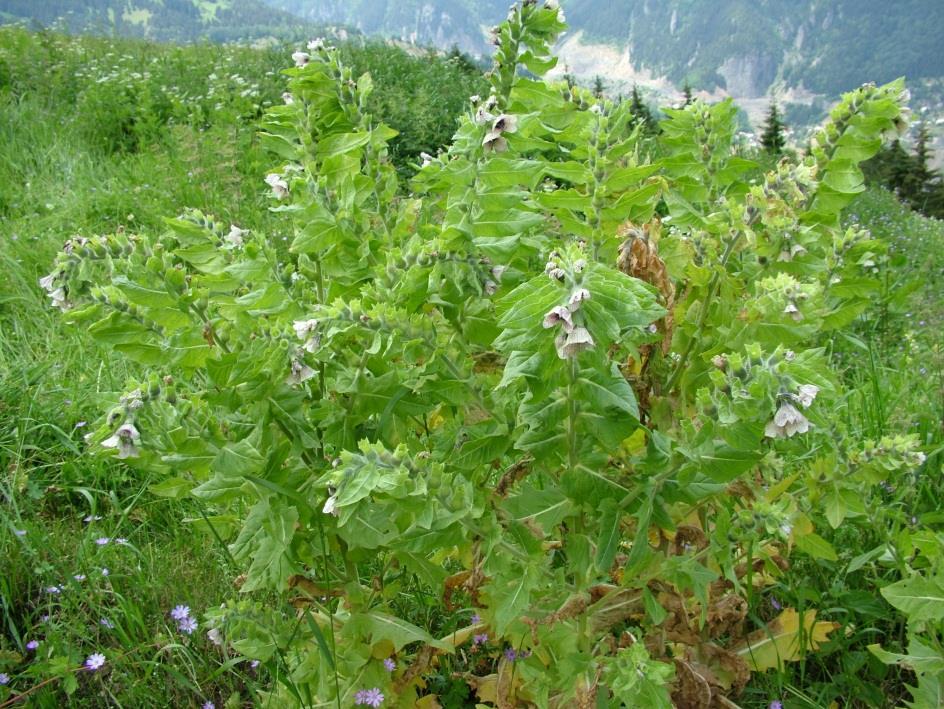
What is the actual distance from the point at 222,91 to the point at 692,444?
28.7 ft

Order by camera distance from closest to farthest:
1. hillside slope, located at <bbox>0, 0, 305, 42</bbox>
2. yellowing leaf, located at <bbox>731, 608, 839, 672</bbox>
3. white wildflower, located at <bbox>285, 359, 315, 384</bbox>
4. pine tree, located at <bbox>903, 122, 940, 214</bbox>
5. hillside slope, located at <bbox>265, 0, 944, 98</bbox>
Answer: white wildflower, located at <bbox>285, 359, 315, 384</bbox> < yellowing leaf, located at <bbox>731, 608, 839, 672</bbox> < pine tree, located at <bbox>903, 122, 940, 214</bbox> < hillside slope, located at <bbox>0, 0, 305, 42</bbox> < hillside slope, located at <bbox>265, 0, 944, 98</bbox>

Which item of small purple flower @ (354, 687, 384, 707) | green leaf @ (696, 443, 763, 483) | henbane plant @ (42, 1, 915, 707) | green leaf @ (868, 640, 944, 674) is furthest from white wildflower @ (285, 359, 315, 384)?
green leaf @ (868, 640, 944, 674)

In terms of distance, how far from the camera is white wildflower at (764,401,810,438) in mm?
1269

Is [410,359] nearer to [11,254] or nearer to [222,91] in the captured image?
[11,254]

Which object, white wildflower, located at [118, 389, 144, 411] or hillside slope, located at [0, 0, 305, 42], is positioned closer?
white wildflower, located at [118, 389, 144, 411]

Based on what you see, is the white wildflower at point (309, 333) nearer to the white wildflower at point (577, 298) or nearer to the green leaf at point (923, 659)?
the white wildflower at point (577, 298)

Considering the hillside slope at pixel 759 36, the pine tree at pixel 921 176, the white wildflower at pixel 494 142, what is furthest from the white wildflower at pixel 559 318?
the hillside slope at pixel 759 36

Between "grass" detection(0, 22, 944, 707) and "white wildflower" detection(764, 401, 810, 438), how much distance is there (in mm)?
1015

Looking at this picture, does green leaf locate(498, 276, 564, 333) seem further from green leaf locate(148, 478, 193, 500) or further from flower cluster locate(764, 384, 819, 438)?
green leaf locate(148, 478, 193, 500)

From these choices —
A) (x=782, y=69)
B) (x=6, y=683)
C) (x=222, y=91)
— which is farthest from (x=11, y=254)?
(x=782, y=69)

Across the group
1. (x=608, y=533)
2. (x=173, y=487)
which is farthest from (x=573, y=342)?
(x=173, y=487)

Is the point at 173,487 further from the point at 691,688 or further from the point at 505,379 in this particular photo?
the point at 691,688

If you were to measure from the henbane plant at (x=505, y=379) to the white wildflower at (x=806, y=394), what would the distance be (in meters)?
0.03

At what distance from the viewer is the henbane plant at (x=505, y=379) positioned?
4.98 ft
